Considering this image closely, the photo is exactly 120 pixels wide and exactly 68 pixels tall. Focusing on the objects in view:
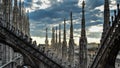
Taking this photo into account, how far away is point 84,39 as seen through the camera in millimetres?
23359

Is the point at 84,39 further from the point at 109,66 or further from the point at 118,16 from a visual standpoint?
the point at 118,16

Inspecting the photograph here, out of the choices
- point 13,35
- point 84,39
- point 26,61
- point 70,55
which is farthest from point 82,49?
point 70,55

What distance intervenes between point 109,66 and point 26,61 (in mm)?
9030

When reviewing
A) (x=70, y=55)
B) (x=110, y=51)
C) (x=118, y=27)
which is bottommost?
(x=70, y=55)

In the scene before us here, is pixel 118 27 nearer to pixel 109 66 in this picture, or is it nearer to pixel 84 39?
pixel 109 66

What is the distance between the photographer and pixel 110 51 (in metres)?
15.1

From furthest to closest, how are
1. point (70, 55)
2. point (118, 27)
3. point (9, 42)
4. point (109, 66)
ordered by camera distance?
point (70, 55) < point (9, 42) < point (109, 66) < point (118, 27)

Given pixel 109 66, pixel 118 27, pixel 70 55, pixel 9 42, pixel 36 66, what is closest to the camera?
pixel 118 27

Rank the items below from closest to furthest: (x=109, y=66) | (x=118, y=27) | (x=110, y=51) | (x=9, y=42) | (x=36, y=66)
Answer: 1. (x=118, y=27)
2. (x=110, y=51)
3. (x=109, y=66)
4. (x=9, y=42)
5. (x=36, y=66)

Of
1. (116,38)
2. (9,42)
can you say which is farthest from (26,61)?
(116,38)

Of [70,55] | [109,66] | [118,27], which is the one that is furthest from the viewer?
[70,55]

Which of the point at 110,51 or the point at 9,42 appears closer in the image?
the point at 110,51

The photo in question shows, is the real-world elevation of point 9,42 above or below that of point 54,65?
above

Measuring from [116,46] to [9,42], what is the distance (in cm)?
848
